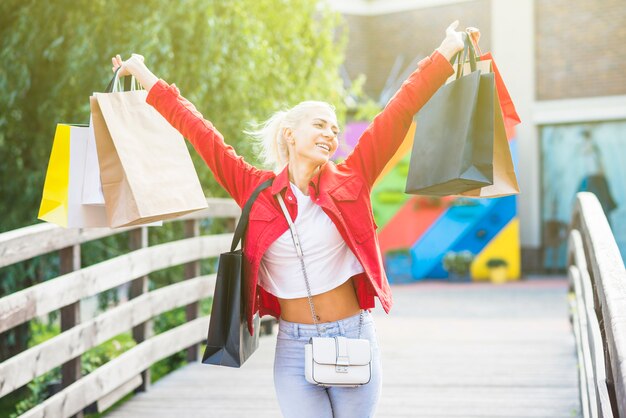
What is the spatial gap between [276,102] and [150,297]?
13.5ft

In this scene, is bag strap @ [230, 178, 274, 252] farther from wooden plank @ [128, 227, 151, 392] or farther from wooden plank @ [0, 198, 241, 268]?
wooden plank @ [128, 227, 151, 392]

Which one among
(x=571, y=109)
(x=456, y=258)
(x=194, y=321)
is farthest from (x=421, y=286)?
(x=194, y=321)

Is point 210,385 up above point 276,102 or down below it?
below

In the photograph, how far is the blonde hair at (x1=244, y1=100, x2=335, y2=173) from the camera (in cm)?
336

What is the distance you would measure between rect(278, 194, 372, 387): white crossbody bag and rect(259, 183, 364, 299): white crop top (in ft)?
0.65

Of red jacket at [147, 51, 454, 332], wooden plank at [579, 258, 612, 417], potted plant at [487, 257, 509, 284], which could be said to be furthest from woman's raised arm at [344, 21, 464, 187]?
potted plant at [487, 257, 509, 284]

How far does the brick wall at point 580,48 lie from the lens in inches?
679

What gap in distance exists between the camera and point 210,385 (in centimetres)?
631

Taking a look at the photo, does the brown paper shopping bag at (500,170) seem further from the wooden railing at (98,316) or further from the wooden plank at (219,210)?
the wooden plank at (219,210)

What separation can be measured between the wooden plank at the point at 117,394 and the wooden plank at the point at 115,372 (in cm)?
5

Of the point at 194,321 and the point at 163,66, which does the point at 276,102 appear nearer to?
the point at 163,66

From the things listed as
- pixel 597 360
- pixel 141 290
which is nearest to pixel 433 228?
pixel 141 290

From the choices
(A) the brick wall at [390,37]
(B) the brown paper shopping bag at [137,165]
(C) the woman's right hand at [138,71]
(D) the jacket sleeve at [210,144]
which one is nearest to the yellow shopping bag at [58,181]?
(B) the brown paper shopping bag at [137,165]

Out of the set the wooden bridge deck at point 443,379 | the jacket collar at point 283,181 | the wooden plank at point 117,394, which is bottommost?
the wooden bridge deck at point 443,379
